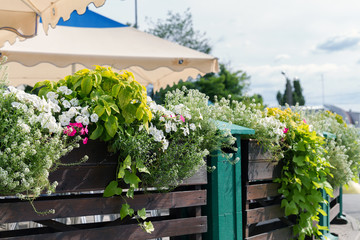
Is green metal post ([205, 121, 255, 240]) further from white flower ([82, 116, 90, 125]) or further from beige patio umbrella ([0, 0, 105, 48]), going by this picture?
beige patio umbrella ([0, 0, 105, 48])

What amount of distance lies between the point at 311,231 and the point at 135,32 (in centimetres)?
352

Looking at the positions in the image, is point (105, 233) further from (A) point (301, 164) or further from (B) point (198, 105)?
(A) point (301, 164)

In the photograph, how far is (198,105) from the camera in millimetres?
2682

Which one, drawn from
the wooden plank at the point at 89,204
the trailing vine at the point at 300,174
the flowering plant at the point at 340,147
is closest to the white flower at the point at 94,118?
the wooden plank at the point at 89,204

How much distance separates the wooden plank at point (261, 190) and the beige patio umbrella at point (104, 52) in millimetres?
2190

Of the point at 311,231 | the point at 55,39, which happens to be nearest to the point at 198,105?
the point at 311,231

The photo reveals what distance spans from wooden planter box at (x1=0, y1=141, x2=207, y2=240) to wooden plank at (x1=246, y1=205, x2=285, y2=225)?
0.56 meters

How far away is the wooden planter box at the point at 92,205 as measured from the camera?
77.5 inches

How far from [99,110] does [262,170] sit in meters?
1.69

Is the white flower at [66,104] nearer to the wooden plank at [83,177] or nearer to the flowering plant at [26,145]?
the flowering plant at [26,145]

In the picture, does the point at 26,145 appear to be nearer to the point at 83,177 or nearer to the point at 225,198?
the point at 83,177

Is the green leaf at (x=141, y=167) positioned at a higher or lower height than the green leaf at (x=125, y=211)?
higher

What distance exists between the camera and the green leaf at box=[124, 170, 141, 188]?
214 cm

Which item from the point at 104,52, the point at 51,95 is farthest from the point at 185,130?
the point at 104,52
